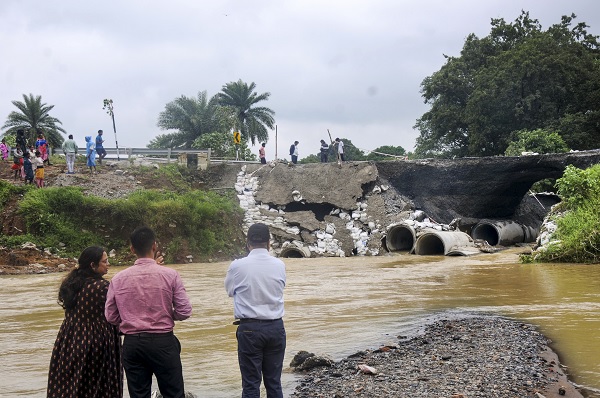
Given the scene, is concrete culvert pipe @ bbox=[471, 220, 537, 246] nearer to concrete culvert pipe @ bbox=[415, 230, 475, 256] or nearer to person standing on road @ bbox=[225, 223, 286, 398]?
concrete culvert pipe @ bbox=[415, 230, 475, 256]

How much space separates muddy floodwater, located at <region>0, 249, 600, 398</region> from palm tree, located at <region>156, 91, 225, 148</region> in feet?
85.5

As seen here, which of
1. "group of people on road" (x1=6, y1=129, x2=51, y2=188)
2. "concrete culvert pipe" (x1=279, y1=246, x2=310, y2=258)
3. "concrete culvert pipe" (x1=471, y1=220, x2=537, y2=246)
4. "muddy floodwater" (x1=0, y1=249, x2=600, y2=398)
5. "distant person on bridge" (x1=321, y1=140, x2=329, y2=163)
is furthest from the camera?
"distant person on bridge" (x1=321, y1=140, x2=329, y2=163)

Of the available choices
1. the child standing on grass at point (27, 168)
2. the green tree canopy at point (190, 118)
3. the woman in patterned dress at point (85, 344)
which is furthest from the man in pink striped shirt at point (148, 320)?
the green tree canopy at point (190, 118)

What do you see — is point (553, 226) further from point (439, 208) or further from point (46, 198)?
point (46, 198)

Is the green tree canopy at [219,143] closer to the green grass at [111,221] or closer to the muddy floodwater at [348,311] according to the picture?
the green grass at [111,221]

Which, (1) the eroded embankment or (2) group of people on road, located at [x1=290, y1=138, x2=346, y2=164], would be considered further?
(2) group of people on road, located at [x1=290, y1=138, x2=346, y2=164]

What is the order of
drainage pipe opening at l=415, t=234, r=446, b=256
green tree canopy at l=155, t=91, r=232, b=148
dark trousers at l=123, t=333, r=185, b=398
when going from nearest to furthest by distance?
dark trousers at l=123, t=333, r=185, b=398 → drainage pipe opening at l=415, t=234, r=446, b=256 → green tree canopy at l=155, t=91, r=232, b=148

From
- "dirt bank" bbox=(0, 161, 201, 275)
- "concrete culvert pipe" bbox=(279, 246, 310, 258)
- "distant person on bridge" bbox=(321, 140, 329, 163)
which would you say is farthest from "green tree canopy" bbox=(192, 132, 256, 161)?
"concrete culvert pipe" bbox=(279, 246, 310, 258)

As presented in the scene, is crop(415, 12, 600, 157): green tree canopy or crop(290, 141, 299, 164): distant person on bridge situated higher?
crop(415, 12, 600, 157): green tree canopy

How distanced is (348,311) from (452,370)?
447cm

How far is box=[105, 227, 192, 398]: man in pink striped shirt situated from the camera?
13.5 ft

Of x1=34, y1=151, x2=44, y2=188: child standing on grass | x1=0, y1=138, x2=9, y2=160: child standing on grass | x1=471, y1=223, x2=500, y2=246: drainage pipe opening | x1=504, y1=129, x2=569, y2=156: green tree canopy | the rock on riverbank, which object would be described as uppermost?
x1=504, y1=129, x2=569, y2=156: green tree canopy

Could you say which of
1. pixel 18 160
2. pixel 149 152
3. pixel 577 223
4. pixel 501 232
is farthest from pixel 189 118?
pixel 577 223

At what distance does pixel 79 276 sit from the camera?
4.26 metres
